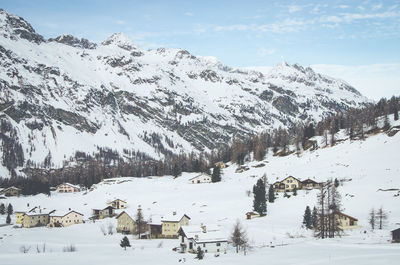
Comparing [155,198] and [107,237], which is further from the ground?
[155,198]

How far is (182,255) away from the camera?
50.4 m

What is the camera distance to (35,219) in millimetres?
94125

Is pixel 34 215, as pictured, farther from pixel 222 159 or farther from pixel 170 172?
pixel 222 159

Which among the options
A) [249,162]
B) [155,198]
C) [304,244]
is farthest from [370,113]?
[304,244]

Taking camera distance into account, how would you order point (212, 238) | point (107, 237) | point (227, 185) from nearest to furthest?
point (212, 238) < point (107, 237) < point (227, 185)

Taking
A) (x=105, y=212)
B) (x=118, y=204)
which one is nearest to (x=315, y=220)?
(x=105, y=212)

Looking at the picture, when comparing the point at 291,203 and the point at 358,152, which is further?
the point at 358,152

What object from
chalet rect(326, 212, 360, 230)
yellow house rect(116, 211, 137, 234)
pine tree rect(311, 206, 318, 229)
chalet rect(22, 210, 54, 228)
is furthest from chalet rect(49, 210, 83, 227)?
chalet rect(326, 212, 360, 230)

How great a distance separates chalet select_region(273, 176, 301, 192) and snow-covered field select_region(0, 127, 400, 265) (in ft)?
22.1

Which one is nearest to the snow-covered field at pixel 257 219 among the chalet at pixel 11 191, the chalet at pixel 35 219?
the chalet at pixel 35 219

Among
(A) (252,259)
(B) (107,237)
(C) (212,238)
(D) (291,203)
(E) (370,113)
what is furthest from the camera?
(E) (370,113)

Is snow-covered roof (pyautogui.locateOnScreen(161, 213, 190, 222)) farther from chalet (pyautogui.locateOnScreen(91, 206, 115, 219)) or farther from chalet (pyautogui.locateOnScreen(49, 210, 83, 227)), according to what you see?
chalet (pyautogui.locateOnScreen(49, 210, 83, 227))

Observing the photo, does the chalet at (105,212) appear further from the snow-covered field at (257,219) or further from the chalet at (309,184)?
the chalet at (309,184)

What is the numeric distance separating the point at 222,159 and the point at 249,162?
30401 millimetres
